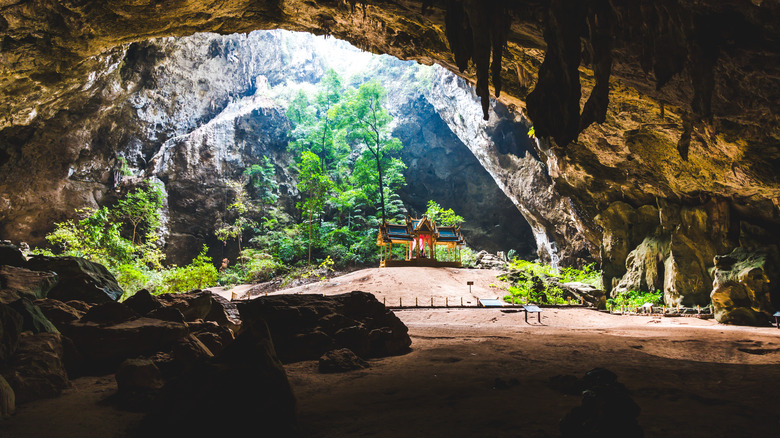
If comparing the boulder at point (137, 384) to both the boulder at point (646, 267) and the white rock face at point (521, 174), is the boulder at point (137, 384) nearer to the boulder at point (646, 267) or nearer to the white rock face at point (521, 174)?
the boulder at point (646, 267)

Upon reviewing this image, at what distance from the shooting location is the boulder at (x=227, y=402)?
2406 millimetres

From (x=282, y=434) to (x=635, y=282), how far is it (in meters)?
14.6

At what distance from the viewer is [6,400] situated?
111 inches

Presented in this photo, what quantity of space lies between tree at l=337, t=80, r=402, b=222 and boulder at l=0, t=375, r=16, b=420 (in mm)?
29677

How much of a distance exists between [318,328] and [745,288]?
10889mm

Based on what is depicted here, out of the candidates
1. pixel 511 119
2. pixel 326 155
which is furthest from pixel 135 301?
pixel 326 155

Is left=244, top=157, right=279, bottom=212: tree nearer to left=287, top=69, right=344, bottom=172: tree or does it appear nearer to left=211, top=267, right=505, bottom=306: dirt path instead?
left=287, top=69, right=344, bottom=172: tree

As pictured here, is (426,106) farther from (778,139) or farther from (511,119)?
(778,139)

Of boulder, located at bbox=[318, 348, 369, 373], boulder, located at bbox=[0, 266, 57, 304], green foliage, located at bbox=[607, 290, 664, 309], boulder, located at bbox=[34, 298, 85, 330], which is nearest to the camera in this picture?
boulder, located at bbox=[318, 348, 369, 373]

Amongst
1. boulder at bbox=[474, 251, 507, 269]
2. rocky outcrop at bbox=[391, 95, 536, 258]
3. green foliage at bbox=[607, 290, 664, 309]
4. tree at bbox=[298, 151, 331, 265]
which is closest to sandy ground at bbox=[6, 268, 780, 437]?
green foliage at bbox=[607, 290, 664, 309]

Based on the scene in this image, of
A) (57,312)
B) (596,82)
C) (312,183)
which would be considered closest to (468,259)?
(312,183)

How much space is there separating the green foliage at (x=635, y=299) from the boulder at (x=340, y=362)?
11.1m

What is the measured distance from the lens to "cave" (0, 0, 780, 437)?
128 inches

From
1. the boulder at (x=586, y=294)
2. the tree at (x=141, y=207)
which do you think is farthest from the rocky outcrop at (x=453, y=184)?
the tree at (x=141, y=207)
